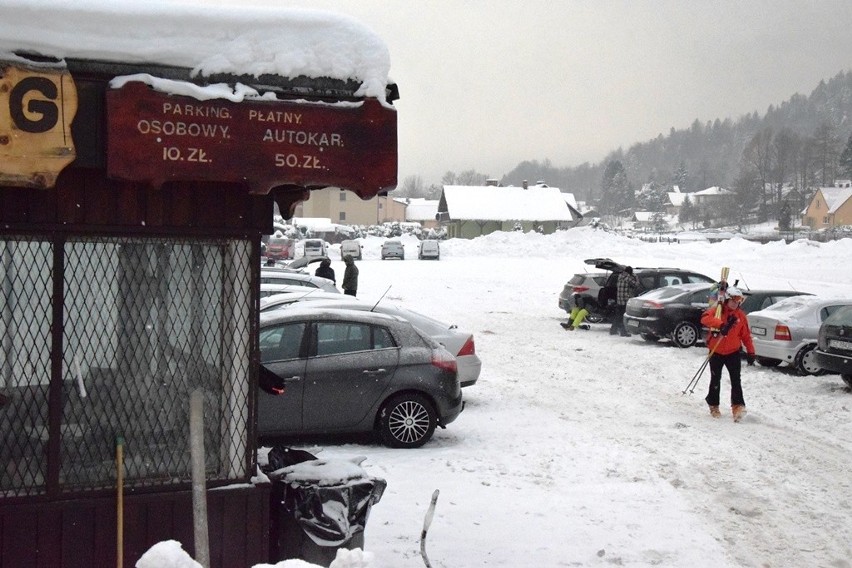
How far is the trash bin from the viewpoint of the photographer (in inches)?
221

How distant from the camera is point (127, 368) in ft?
17.4

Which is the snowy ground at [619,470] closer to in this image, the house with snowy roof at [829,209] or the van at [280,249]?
the van at [280,249]

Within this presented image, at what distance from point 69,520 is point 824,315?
1439 centimetres

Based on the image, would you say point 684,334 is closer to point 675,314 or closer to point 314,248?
point 675,314

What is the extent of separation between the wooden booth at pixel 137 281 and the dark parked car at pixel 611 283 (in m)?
17.8

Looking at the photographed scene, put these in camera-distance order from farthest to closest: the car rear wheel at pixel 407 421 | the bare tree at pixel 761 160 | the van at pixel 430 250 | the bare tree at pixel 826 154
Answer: the bare tree at pixel 826 154, the bare tree at pixel 761 160, the van at pixel 430 250, the car rear wheel at pixel 407 421

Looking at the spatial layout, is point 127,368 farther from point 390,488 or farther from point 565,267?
point 565,267

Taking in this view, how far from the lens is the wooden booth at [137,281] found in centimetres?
471

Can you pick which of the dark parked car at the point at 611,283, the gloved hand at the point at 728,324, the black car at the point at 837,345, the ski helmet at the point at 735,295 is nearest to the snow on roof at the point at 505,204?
the dark parked car at the point at 611,283

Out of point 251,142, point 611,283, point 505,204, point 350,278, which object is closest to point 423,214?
point 505,204

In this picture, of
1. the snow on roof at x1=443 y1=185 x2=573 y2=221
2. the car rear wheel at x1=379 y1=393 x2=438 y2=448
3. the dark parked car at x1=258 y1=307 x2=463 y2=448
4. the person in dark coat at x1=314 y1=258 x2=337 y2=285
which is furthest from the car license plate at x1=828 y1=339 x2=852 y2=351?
the snow on roof at x1=443 y1=185 x2=573 y2=221

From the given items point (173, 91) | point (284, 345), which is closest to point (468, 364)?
point (284, 345)

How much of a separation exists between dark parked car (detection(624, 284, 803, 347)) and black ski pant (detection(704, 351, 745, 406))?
672cm

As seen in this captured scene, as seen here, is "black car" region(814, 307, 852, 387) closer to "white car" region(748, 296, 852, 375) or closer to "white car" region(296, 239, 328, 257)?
"white car" region(748, 296, 852, 375)
